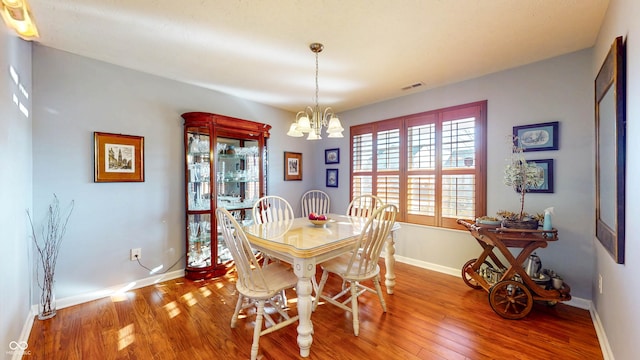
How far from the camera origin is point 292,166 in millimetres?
4496

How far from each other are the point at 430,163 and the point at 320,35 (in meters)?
2.17

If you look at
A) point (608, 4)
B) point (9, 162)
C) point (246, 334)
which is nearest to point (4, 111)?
point (9, 162)

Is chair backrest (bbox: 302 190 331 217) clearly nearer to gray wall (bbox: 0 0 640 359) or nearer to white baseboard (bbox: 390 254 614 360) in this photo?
white baseboard (bbox: 390 254 614 360)

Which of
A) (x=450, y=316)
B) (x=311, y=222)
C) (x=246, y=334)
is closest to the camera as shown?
(x=246, y=334)

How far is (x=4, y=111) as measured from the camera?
1.60 metres

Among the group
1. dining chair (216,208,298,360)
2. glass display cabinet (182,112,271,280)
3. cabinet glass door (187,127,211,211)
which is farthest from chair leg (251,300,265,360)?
cabinet glass door (187,127,211,211)

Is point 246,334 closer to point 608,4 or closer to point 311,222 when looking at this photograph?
point 311,222

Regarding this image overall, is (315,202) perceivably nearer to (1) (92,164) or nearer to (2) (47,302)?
(1) (92,164)

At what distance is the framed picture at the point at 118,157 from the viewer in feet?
8.50

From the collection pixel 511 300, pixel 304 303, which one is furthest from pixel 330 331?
pixel 511 300

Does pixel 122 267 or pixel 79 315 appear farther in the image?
pixel 122 267

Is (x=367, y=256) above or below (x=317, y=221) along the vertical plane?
below

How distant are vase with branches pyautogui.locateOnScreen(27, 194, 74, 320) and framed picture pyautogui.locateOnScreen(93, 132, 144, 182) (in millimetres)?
427

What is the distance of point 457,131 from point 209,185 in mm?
3154
